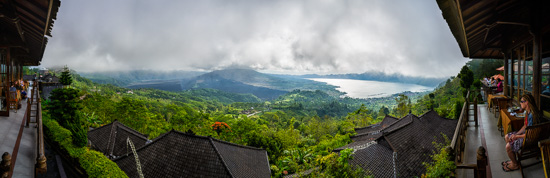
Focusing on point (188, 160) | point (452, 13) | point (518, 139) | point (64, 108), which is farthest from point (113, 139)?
point (518, 139)

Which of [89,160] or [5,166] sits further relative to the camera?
[89,160]

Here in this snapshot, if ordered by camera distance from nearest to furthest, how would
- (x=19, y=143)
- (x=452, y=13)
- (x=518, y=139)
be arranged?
(x=518, y=139)
(x=452, y=13)
(x=19, y=143)

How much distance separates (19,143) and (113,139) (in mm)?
9558

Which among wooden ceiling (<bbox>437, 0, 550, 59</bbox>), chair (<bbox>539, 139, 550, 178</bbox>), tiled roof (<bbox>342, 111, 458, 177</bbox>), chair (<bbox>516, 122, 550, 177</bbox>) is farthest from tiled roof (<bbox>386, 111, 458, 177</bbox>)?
chair (<bbox>539, 139, 550, 178</bbox>)

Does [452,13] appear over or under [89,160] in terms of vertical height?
over

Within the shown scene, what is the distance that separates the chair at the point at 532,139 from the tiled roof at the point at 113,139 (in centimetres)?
1641

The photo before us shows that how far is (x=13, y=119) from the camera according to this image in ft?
28.6

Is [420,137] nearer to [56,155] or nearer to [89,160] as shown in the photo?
[89,160]

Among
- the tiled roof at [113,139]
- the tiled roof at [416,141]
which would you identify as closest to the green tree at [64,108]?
the tiled roof at [113,139]

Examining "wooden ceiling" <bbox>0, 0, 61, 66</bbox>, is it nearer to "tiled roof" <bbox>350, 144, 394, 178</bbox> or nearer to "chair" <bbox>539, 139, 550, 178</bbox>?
"chair" <bbox>539, 139, 550, 178</bbox>

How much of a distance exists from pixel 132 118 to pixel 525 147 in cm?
2951

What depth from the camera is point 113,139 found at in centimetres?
1549

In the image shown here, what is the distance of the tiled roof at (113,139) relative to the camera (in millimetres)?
14877

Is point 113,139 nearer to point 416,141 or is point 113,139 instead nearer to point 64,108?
point 64,108
